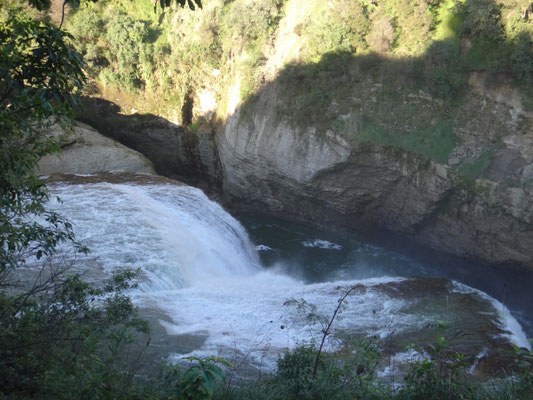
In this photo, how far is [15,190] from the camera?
3533 mm

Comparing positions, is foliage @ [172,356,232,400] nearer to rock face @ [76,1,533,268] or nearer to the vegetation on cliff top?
rock face @ [76,1,533,268]

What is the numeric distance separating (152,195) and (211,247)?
2.60 m

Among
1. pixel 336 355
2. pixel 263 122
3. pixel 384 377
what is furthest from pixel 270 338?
pixel 263 122

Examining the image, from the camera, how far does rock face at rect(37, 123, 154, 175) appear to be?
566 inches

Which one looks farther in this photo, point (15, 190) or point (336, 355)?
point (336, 355)

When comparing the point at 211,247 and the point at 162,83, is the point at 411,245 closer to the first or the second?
the point at 211,247

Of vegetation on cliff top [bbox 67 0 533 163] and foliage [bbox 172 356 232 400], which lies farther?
vegetation on cliff top [bbox 67 0 533 163]

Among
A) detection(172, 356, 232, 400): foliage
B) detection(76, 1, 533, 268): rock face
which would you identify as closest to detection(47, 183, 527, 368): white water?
detection(172, 356, 232, 400): foliage

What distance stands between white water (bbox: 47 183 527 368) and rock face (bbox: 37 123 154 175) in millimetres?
2128

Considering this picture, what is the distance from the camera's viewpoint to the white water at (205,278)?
6.76 metres

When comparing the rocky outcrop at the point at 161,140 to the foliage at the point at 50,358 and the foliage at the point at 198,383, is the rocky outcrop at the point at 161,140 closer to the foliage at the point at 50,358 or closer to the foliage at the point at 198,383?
the foliage at the point at 50,358

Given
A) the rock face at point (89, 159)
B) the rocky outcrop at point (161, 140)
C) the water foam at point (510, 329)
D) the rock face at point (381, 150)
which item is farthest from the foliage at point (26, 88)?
the rocky outcrop at point (161, 140)

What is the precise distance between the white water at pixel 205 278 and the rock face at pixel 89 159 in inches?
83.8

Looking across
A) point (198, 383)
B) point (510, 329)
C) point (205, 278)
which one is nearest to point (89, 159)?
point (205, 278)
